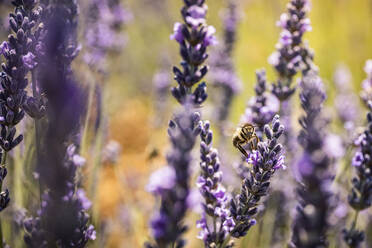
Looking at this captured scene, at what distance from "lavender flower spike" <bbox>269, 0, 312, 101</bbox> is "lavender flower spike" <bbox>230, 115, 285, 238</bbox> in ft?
2.41

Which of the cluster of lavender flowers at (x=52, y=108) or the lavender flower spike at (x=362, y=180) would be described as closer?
the cluster of lavender flowers at (x=52, y=108)

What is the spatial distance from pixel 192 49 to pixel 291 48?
74 centimetres

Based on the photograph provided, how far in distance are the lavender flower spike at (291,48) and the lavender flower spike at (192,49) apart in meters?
0.63

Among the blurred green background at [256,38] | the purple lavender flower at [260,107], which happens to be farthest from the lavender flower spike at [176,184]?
the blurred green background at [256,38]

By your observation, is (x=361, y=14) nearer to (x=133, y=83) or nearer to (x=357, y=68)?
(x=357, y=68)

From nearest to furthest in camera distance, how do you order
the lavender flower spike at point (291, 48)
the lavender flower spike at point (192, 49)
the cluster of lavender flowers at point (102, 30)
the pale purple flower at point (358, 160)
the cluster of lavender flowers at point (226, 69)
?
the lavender flower spike at point (192, 49), the pale purple flower at point (358, 160), the lavender flower spike at point (291, 48), the cluster of lavender flowers at point (102, 30), the cluster of lavender flowers at point (226, 69)

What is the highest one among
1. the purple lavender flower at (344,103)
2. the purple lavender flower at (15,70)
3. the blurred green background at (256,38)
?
the blurred green background at (256,38)

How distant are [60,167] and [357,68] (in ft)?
19.9

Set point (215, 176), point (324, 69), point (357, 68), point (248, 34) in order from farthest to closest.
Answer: point (248, 34) → point (357, 68) → point (324, 69) → point (215, 176)

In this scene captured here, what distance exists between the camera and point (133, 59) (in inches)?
292

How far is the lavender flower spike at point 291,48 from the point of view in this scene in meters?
1.77

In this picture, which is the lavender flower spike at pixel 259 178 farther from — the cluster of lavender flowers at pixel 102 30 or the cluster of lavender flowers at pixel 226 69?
the cluster of lavender flowers at pixel 226 69

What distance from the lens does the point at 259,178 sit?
1.17 metres

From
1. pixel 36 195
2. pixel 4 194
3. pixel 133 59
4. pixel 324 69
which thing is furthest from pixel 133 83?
pixel 4 194
